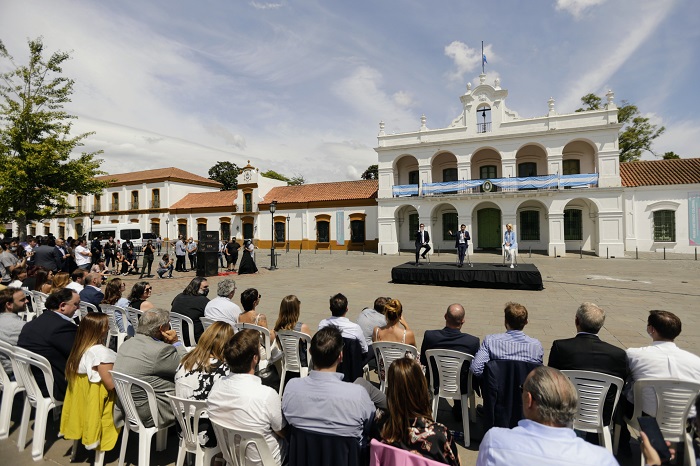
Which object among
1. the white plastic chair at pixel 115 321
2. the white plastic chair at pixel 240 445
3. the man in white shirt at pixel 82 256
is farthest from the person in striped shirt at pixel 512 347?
the man in white shirt at pixel 82 256

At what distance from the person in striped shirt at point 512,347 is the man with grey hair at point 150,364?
248 cm

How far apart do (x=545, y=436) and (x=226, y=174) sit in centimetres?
5624

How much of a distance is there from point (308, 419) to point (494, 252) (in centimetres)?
2165

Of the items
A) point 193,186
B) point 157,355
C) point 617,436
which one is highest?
point 193,186

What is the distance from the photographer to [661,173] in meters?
19.8

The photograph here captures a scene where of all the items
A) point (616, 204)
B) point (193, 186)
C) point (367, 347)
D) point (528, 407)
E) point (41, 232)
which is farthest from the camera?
point (41, 232)

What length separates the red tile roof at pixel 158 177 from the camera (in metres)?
34.7

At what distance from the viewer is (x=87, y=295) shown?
17.7ft

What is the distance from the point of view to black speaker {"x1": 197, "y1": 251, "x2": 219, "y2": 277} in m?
14.2

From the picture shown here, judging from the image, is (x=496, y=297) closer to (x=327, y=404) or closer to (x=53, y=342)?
(x=327, y=404)

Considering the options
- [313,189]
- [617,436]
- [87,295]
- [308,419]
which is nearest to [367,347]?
[308,419]

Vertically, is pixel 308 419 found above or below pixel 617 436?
above

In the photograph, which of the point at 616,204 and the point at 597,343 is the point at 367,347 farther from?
the point at 616,204

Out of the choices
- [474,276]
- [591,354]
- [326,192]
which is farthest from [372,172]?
[591,354]
